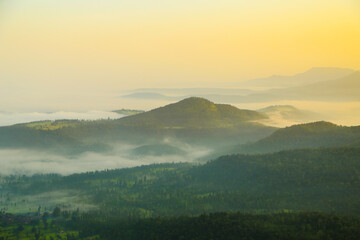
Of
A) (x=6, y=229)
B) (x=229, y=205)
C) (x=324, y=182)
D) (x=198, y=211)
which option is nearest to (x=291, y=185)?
(x=324, y=182)

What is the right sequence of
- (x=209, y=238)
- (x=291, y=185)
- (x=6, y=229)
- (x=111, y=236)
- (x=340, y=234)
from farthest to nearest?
1. (x=291, y=185)
2. (x=6, y=229)
3. (x=111, y=236)
4. (x=209, y=238)
5. (x=340, y=234)

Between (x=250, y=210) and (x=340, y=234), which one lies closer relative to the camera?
(x=340, y=234)

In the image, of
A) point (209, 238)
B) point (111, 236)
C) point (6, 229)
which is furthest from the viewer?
point (6, 229)

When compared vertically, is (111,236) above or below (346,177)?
below

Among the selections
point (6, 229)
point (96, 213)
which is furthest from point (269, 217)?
point (6, 229)

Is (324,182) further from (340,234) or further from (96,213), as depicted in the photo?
(96,213)

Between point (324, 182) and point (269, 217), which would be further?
point (324, 182)

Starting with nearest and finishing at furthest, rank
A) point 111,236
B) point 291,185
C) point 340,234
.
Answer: point 340,234 → point 111,236 → point 291,185

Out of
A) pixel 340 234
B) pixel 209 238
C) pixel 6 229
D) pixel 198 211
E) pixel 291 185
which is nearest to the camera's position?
pixel 340 234

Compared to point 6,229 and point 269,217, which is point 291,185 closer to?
point 269,217
